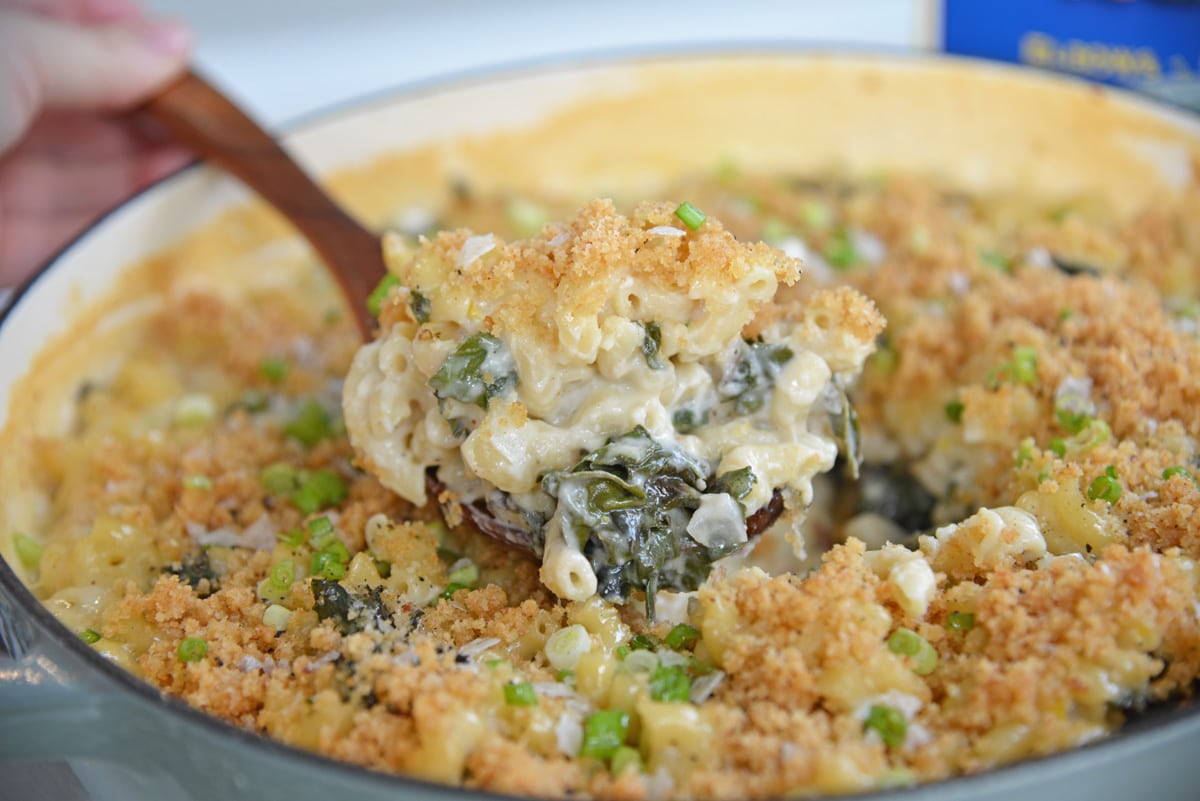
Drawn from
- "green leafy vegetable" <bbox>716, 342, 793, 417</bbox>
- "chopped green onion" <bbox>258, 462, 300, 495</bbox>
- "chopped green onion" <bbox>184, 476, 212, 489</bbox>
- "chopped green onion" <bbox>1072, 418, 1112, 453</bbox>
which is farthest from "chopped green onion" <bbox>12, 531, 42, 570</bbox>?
"chopped green onion" <bbox>1072, 418, 1112, 453</bbox>

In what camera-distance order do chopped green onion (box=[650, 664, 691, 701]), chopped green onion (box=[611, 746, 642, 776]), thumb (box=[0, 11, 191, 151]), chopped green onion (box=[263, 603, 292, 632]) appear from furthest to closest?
thumb (box=[0, 11, 191, 151])
chopped green onion (box=[263, 603, 292, 632])
chopped green onion (box=[650, 664, 691, 701])
chopped green onion (box=[611, 746, 642, 776])

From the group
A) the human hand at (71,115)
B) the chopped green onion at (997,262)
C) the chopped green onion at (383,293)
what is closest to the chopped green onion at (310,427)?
the chopped green onion at (383,293)

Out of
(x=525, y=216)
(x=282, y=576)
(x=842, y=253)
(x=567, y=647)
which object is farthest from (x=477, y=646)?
(x=525, y=216)

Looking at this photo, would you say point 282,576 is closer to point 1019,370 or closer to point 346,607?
point 346,607

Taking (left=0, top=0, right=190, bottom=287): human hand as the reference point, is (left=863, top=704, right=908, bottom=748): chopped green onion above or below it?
below

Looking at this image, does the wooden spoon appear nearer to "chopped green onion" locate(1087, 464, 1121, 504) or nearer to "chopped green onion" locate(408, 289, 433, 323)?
"chopped green onion" locate(408, 289, 433, 323)

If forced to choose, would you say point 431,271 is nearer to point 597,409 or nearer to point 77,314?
point 597,409

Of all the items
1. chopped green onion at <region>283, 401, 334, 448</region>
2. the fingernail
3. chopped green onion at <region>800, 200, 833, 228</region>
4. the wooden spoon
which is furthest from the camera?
chopped green onion at <region>800, 200, 833, 228</region>
